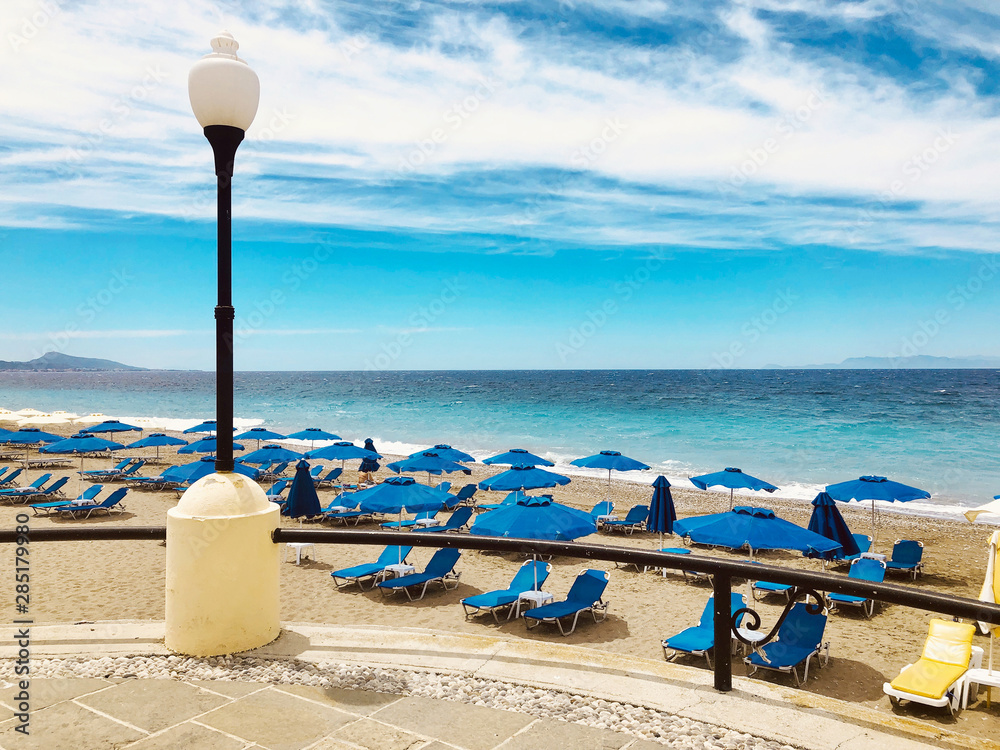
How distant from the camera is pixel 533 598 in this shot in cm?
931

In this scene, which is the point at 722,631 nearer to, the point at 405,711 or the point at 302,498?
the point at 405,711

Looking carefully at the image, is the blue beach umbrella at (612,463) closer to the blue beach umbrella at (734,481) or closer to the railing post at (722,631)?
the blue beach umbrella at (734,481)

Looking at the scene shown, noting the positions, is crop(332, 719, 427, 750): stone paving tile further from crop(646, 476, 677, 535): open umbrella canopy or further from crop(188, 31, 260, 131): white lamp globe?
crop(646, 476, 677, 535): open umbrella canopy

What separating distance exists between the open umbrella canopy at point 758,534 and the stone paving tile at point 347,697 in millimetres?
5794

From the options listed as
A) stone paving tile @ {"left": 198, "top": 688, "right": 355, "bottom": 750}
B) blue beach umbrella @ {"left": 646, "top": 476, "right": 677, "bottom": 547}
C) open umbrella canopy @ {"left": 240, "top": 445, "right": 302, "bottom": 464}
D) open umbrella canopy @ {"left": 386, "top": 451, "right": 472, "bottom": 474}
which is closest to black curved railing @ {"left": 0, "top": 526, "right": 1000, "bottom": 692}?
stone paving tile @ {"left": 198, "top": 688, "right": 355, "bottom": 750}

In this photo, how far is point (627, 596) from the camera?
34.7 feet

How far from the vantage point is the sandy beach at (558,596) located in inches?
310

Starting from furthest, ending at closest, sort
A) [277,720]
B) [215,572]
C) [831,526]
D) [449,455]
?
[449,455] < [831,526] < [215,572] < [277,720]

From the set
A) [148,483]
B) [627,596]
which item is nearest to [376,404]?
[148,483]

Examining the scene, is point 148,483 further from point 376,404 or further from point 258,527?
point 376,404

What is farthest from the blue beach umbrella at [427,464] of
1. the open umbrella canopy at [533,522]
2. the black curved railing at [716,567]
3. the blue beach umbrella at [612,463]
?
the black curved railing at [716,567]

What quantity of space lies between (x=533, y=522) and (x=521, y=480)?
15.8 feet

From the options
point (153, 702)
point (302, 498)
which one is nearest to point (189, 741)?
point (153, 702)

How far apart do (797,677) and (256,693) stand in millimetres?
6339
